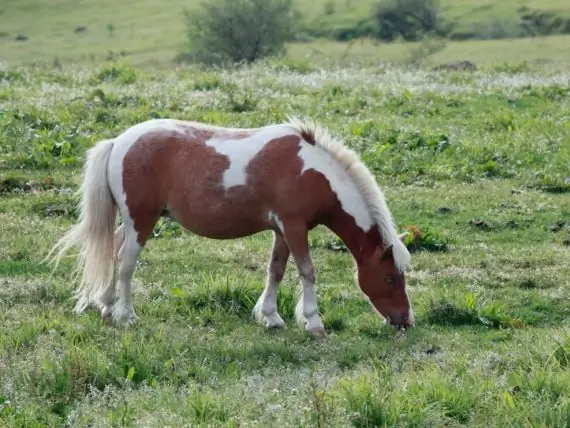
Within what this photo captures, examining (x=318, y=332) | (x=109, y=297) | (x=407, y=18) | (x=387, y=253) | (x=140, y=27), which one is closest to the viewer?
(x=318, y=332)

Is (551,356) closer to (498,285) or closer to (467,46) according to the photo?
(498,285)

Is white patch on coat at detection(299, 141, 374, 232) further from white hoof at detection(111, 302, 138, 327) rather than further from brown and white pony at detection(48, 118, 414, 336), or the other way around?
white hoof at detection(111, 302, 138, 327)

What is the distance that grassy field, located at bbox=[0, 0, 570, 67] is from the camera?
58.0 meters

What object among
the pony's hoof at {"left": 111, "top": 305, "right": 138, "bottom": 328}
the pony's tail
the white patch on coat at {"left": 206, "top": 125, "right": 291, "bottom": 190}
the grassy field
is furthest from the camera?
the grassy field

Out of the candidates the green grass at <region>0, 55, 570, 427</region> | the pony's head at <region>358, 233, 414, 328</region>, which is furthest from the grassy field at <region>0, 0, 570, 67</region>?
the pony's head at <region>358, 233, 414, 328</region>

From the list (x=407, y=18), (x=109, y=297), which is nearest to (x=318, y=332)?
(x=109, y=297)

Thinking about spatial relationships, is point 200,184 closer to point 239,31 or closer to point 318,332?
point 318,332

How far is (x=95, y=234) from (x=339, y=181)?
2.42 m

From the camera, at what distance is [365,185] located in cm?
946

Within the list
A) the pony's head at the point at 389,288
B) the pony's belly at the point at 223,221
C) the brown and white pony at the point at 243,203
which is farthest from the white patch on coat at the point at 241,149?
the pony's head at the point at 389,288

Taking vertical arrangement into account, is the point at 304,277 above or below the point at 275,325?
above

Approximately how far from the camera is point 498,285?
11.1 meters

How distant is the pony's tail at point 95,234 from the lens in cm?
961

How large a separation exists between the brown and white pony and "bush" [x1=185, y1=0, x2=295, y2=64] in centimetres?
3392
